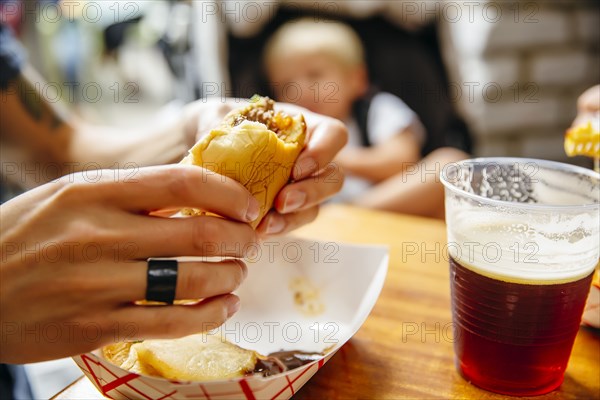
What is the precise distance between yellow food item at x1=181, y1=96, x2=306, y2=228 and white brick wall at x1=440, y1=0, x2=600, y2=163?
191 centimetres

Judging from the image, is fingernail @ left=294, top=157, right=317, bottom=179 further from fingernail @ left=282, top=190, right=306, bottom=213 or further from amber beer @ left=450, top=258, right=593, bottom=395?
amber beer @ left=450, top=258, right=593, bottom=395

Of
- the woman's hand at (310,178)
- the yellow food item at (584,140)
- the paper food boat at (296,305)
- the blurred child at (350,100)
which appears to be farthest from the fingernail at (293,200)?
the blurred child at (350,100)

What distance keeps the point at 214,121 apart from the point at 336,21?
5.47ft

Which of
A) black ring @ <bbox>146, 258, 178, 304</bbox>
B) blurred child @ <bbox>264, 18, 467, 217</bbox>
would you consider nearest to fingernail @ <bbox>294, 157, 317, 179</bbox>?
black ring @ <bbox>146, 258, 178, 304</bbox>

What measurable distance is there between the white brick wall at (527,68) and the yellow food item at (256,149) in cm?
191

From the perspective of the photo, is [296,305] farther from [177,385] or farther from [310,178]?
[177,385]

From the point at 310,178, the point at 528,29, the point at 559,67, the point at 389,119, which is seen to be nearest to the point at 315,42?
the point at 389,119

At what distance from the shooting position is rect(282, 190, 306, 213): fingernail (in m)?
0.77

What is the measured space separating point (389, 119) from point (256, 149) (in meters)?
1.76

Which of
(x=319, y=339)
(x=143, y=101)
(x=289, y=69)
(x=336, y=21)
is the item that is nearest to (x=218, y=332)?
(x=319, y=339)

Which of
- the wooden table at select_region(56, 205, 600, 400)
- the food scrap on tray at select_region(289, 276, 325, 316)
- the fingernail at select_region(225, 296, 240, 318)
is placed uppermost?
the fingernail at select_region(225, 296, 240, 318)

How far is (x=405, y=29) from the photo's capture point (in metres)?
2.37

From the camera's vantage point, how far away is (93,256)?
20.5 inches

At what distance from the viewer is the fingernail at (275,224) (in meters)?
0.79
